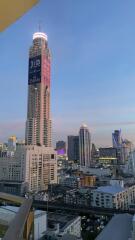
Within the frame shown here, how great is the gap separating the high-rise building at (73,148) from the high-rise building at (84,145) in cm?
113

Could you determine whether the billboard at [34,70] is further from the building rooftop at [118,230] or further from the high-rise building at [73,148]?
the building rooftop at [118,230]

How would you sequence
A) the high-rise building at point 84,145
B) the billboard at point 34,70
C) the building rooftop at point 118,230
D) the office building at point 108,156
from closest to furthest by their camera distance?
the building rooftop at point 118,230 < the billboard at point 34,70 < the high-rise building at point 84,145 < the office building at point 108,156

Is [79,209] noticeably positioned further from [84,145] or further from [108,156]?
[108,156]

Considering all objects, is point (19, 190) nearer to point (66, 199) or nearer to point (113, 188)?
point (66, 199)

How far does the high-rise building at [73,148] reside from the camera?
30.8 metres

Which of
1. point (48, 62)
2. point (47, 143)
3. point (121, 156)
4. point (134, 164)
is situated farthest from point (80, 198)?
point (121, 156)

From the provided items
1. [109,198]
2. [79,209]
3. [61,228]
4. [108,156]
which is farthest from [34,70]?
[61,228]

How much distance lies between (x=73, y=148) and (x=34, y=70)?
12.9 m

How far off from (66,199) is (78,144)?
18.5 metres

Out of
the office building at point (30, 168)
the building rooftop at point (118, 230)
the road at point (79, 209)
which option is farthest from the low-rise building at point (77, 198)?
the building rooftop at point (118, 230)

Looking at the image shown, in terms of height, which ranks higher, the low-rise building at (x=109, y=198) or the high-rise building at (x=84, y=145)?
the high-rise building at (x=84, y=145)

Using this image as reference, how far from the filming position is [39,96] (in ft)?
66.6

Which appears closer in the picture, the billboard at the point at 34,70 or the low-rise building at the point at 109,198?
the low-rise building at the point at 109,198

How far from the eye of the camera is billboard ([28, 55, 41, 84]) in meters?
21.1
